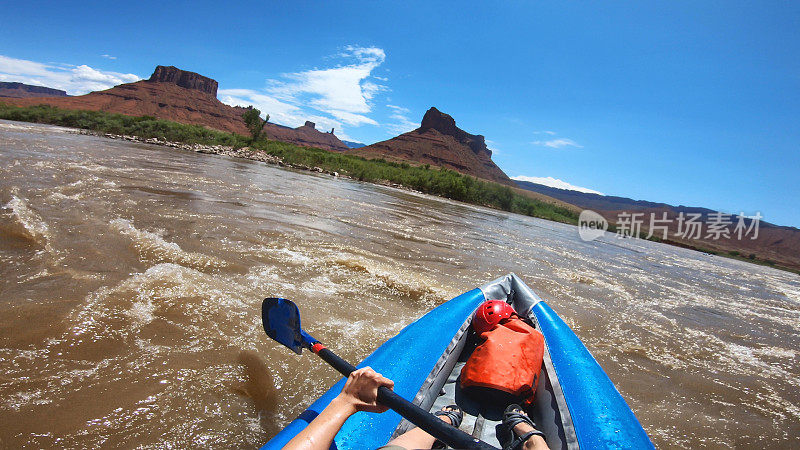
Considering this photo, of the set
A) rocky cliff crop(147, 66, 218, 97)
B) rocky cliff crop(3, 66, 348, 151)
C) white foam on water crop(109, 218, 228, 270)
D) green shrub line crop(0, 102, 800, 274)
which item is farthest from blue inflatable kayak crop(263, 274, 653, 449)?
rocky cliff crop(147, 66, 218, 97)

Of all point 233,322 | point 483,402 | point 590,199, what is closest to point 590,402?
point 483,402

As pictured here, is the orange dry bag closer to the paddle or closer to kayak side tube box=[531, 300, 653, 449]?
kayak side tube box=[531, 300, 653, 449]

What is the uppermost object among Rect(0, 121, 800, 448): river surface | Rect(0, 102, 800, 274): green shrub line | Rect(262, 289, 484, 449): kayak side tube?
Rect(0, 102, 800, 274): green shrub line

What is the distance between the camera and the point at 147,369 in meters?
2.29

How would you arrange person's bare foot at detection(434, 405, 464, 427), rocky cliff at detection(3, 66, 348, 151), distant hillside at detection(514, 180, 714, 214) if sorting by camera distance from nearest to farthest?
1. person's bare foot at detection(434, 405, 464, 427)
2. rocky cliff at detection(3, 66, 348, 151)
3. distant hillside at detection(514, 180, 714, 214)

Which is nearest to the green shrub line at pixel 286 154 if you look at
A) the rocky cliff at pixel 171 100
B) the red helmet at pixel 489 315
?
the red helmet at pixel 489 315

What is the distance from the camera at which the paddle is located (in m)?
1.25

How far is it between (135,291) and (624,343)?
5.44 m

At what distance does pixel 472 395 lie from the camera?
223 cm

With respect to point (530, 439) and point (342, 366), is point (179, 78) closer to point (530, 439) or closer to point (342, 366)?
point (342, 366)

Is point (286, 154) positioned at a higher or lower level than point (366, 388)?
higher

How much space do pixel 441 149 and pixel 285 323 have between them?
309 ft

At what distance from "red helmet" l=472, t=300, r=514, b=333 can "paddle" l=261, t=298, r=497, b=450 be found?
1316 millimetres

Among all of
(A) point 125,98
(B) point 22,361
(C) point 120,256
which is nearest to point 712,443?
(B) point 22,361
